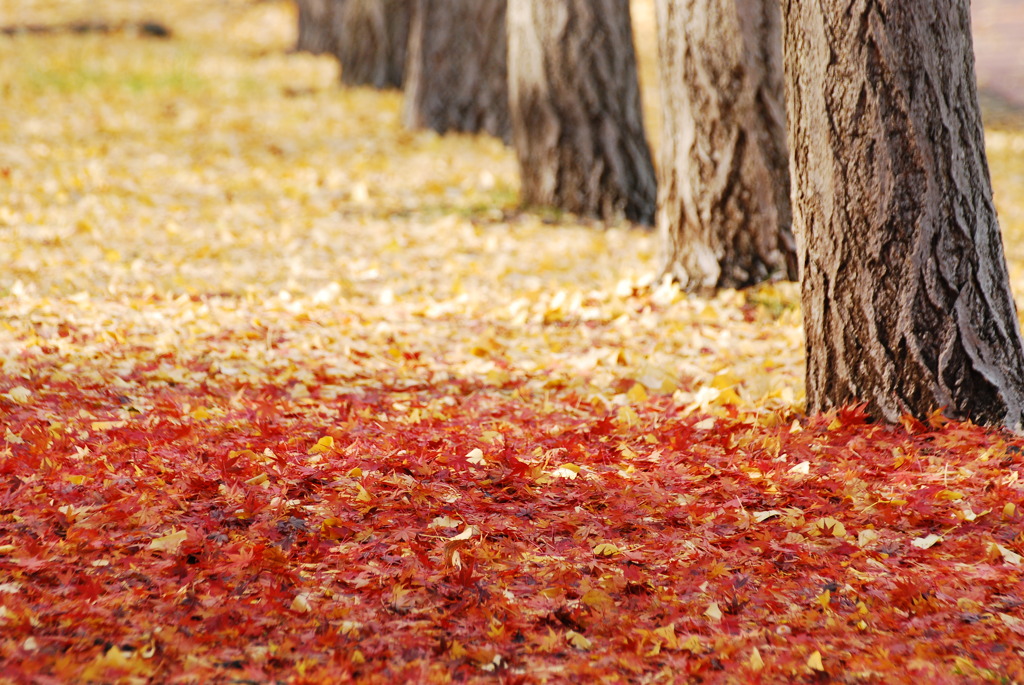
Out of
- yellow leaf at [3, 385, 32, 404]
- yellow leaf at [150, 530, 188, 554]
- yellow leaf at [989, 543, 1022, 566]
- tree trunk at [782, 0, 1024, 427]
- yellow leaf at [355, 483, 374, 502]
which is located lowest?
Answer: yellow leaf at [989, 543, 1022, 566]

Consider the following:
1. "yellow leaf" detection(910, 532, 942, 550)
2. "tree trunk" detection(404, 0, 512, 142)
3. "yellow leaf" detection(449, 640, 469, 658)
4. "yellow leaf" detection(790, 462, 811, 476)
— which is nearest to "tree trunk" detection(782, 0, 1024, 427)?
"yellow leaf" detection(790, 462, 811, 476)

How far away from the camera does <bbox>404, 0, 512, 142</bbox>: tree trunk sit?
30.4ft

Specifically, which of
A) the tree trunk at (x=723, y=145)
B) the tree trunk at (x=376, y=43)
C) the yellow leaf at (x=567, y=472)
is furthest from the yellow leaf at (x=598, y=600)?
the tree trunk at (x=376, y=43)

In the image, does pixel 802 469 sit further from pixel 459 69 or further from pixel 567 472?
pixel 459 69

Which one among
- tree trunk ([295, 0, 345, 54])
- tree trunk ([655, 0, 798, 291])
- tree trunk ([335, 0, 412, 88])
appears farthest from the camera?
tree trunk ([295, 0, 345, 54])

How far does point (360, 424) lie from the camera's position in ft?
12.3

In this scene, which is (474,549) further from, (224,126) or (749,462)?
(224,126)

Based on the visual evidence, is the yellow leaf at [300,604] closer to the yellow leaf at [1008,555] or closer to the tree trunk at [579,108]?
the yellow leaf at [1008,555]

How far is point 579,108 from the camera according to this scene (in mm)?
6953

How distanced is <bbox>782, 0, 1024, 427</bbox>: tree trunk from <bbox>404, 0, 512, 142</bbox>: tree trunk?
20.6ft

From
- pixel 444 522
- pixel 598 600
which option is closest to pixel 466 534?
pixel 444 522

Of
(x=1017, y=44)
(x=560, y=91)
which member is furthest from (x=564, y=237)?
(x=1017, y=44)

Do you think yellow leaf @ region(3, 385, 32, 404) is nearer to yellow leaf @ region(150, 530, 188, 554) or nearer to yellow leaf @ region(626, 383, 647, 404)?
yellow leaf @ region(150, 530, 188, 554)

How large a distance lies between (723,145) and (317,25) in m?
11.2
